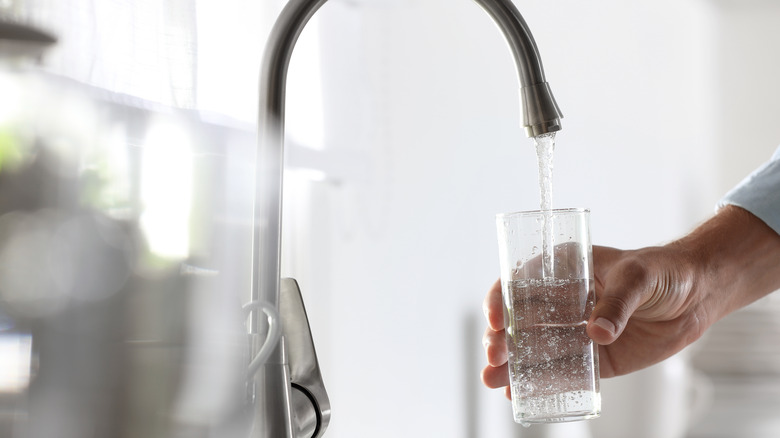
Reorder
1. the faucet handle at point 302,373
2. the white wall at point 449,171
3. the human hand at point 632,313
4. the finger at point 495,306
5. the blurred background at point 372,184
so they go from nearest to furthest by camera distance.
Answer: the blurred background at point 372,184 → the faucet handle at point 302,373 → the human hand at point 632,313 → the finger at point 495,306 → the white wall at point 449,171

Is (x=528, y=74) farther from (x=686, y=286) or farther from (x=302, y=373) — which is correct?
(x=686, y=286)

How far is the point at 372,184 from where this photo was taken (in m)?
1.41

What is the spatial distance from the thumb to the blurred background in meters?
0.30

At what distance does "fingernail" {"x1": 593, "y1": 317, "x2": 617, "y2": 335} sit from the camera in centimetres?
58

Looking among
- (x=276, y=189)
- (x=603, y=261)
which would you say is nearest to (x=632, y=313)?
(x=603, y=261)

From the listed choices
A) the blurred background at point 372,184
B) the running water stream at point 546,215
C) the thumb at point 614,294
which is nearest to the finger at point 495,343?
the thumb at point 614,294

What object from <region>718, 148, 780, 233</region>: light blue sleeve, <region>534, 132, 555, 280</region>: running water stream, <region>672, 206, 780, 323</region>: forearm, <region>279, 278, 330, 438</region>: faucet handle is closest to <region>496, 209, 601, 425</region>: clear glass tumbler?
<region>534, 132, 555, 280</region>: running water stream

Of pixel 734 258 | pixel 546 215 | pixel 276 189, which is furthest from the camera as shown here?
pixel 734 258

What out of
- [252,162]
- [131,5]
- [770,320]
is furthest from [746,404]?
[131,5]

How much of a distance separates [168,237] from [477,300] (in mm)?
1363

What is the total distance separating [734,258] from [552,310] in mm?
486

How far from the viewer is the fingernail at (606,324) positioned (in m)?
0.58

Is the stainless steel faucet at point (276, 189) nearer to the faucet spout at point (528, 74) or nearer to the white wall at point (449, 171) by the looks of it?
the faucet spout at point (528, 74)

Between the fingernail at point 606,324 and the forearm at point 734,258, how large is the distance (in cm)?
36
